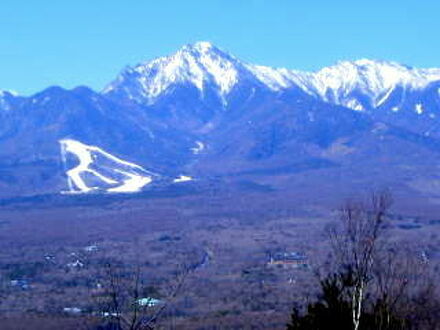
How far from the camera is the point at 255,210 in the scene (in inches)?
4636

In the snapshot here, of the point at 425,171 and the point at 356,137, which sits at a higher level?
the point at 356,137

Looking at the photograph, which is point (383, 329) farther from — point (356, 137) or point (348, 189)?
point (356, 137)

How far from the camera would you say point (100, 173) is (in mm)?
166625

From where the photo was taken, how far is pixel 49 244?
298ft

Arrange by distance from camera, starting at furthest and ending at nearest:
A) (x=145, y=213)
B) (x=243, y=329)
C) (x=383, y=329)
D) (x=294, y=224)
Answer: (x=145, y=213), (x=294, y=224), (x=243, y=329), (x=383, y=329)

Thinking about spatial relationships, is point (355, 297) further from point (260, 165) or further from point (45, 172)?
point (260, 165)

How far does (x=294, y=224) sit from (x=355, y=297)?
273 feet

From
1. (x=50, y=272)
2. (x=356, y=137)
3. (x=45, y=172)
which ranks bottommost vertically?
(x=50, y=272)

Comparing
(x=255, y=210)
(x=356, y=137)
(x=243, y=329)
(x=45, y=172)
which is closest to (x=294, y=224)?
(x=255, y=210)

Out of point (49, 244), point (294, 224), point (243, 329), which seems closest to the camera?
point (243, 329)

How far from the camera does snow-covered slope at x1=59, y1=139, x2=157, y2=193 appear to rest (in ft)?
497

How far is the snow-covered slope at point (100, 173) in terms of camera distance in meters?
152

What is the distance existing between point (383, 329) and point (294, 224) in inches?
3236

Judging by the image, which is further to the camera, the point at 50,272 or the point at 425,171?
the point at 425,171
